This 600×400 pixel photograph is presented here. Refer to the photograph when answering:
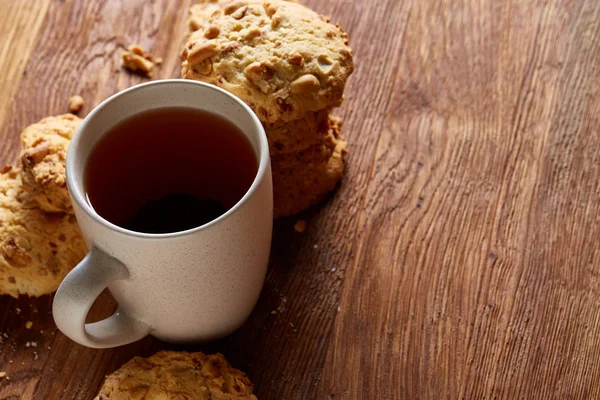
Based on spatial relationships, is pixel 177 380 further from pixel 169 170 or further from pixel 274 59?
pixel 274 59

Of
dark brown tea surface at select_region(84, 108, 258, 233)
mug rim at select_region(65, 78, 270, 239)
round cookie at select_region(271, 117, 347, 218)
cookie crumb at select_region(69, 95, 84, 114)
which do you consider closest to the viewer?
mug rim at select_region(65, 78, 270, 239)

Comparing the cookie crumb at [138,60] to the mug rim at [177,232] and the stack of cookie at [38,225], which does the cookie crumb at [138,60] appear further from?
the mug rim at [177,232]

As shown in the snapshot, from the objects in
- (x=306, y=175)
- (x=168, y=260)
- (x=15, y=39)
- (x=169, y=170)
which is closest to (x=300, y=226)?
(x=306, y=175)

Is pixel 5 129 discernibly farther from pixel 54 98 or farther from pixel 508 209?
pixel 508 209

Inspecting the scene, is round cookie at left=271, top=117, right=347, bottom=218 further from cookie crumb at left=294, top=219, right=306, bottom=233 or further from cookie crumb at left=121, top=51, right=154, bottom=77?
cookie crumb at left=121, top=51, right=154, bottom=77

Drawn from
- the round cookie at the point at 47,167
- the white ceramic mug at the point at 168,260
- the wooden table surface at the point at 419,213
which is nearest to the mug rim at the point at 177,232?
the white ceramic mug at the point at 168,260

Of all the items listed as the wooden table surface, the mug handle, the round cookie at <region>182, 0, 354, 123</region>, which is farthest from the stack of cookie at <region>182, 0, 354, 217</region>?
the mug handle
